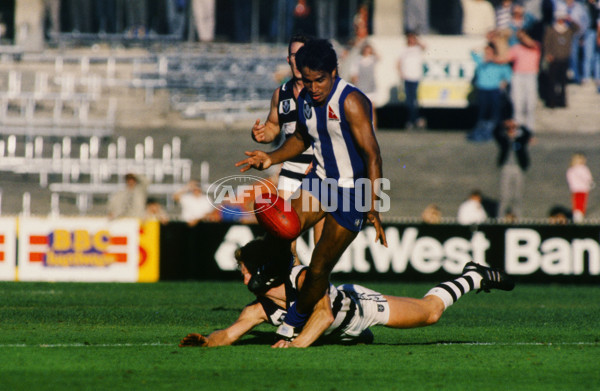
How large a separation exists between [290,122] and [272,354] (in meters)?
2.82

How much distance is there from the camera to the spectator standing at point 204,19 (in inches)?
1061

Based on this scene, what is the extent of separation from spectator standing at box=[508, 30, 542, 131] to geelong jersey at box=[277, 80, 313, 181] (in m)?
12.6

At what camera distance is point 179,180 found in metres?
20.8

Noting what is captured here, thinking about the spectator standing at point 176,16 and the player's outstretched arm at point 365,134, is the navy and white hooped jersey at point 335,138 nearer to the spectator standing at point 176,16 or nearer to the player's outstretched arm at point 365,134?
the player's outstretched arm at point 365,134

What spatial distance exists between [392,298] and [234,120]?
55.1ft

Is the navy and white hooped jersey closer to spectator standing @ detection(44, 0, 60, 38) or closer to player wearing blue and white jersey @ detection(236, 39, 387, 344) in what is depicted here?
player wearing blue and white jersey @ detection(236, 39, 387, 344)

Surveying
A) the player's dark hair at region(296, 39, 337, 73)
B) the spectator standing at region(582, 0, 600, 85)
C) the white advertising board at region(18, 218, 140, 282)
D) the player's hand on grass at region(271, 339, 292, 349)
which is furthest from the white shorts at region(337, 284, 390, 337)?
the spectator standing at region(582, 0, 600, 85)

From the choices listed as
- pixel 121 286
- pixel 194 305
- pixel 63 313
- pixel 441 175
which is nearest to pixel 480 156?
pixel 441 175

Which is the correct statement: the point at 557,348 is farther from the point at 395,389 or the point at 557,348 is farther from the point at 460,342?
the point at 395,389

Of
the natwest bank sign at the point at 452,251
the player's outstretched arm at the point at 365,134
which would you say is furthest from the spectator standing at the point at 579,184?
the player's outstretched arm at the point at 365,134

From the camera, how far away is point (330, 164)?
7.41 meters

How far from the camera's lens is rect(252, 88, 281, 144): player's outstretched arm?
8.00m

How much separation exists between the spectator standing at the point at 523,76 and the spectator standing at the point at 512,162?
31 centimetres

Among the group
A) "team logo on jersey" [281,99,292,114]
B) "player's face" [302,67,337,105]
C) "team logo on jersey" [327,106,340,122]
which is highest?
"player's face" [302,67,337,105]
